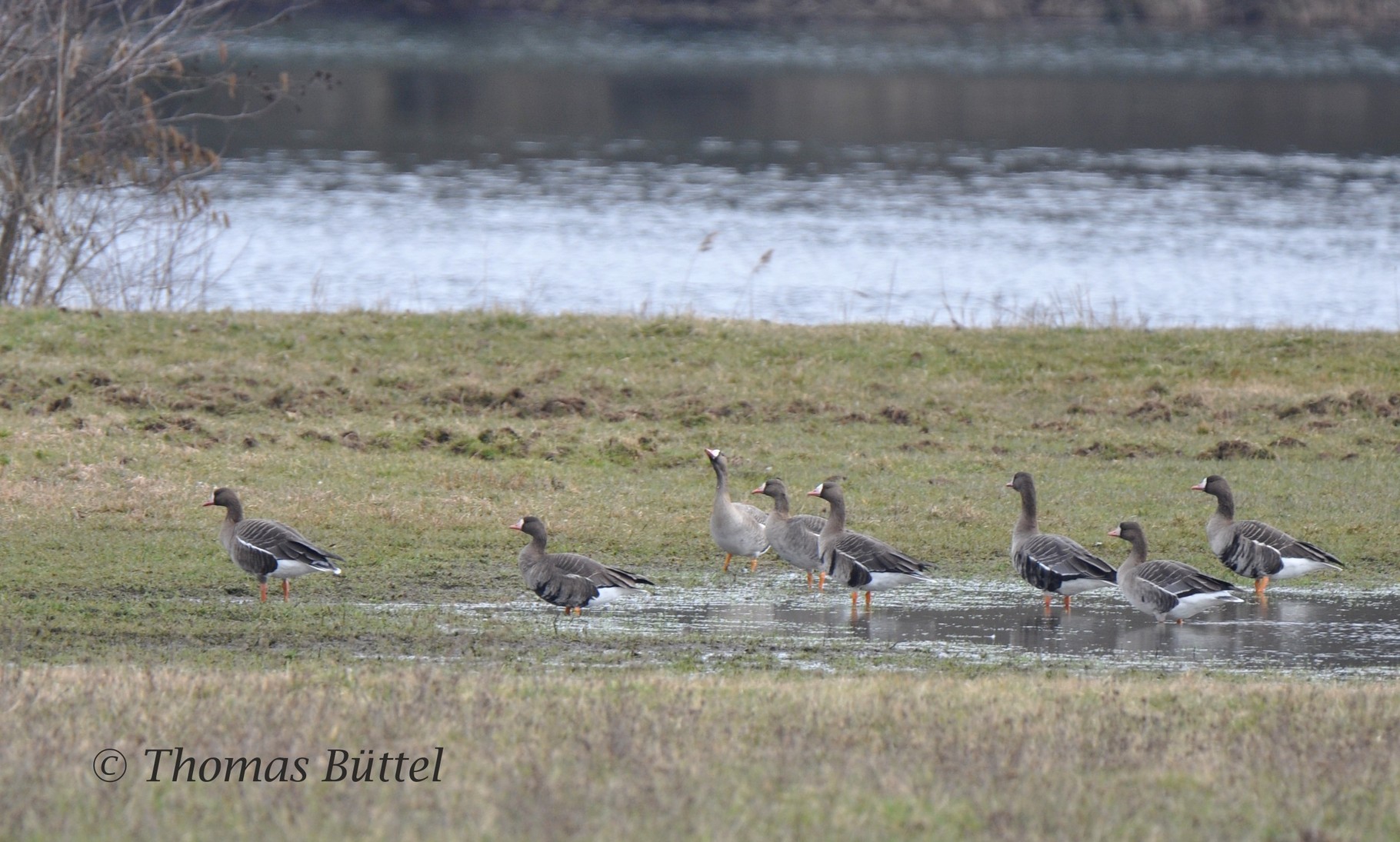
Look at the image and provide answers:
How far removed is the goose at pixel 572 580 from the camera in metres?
12.3

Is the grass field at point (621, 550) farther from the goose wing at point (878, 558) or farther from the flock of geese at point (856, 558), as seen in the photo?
the goose wing at point (878, 558)

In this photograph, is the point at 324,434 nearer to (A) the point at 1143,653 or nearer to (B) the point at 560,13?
(A) the point at 1143,653


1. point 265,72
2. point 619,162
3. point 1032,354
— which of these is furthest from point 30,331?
point 265,72

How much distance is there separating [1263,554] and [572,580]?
6.02 m

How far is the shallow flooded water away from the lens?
1152cm

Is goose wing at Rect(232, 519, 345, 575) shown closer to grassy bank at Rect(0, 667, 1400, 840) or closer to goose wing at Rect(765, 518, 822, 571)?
grassy bank at Rect(0, 667, 1400, 840)

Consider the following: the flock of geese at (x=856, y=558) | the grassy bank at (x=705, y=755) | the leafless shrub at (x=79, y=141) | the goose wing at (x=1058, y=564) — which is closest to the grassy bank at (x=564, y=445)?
the flock of geese at (x=856, y=558)

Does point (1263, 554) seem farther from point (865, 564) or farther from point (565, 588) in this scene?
point (565, 588)

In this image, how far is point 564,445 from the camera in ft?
60.1

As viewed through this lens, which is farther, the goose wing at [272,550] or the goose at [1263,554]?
the goose at [1263,554]

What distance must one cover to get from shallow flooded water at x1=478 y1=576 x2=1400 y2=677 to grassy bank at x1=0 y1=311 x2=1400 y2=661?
0.77 meters

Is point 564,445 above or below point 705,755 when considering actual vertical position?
below

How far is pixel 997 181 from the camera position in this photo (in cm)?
5162

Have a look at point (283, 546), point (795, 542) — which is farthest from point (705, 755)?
point (795, 542)
